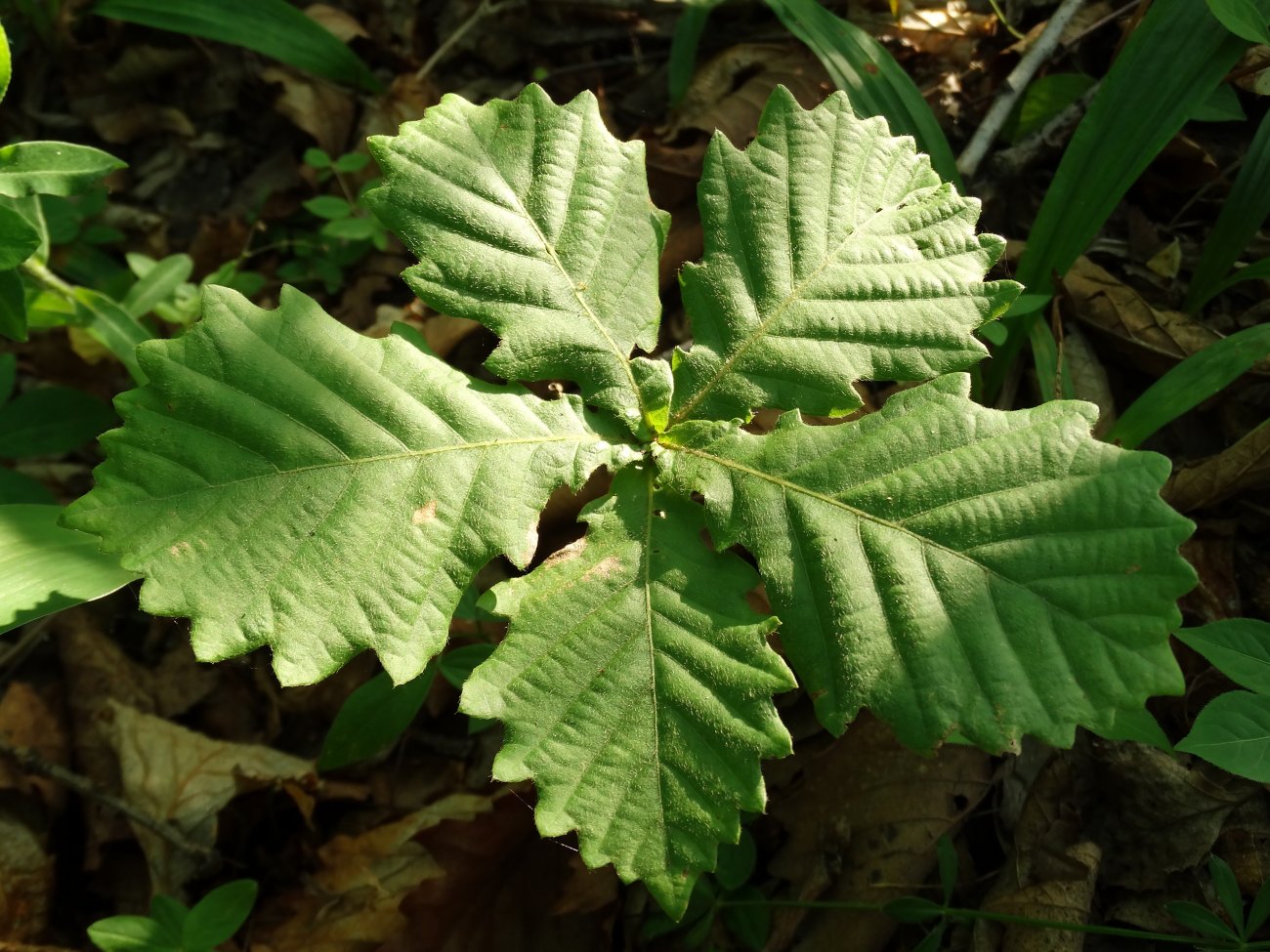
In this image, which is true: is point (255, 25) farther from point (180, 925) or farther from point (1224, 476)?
point (1224, 476)

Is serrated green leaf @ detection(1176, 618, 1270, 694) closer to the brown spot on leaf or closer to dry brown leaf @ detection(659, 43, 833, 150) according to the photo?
the brown spot on leaf

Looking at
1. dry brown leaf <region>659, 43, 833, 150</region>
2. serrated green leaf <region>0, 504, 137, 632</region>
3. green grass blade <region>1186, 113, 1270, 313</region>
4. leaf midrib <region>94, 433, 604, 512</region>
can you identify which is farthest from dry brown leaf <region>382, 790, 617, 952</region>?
green grass blade <region>1186, 113, 1270, 313</region>

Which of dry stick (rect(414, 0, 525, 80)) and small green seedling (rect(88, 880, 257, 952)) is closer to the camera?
small green seedling (rect(88, 880, 257, 952))

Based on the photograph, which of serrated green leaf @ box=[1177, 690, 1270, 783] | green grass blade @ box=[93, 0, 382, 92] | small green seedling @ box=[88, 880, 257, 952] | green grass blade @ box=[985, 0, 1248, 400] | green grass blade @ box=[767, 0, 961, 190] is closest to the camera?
serrated green leaf @ box=[1177, 690, 1270, 783]

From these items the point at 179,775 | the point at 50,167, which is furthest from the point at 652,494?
the point at 179,775

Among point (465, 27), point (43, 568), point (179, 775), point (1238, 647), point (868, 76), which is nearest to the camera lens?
point (1238, 647)

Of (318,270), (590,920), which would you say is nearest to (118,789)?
(590,920)
